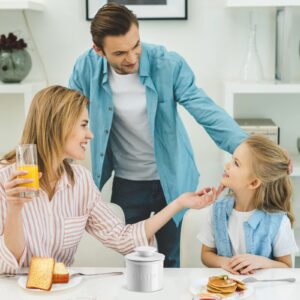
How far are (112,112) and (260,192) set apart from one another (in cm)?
69

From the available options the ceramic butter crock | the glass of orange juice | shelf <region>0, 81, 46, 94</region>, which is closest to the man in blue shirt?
shelf <region>0, 81, 46, 94</region>

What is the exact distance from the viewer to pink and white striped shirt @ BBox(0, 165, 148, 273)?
1.94m

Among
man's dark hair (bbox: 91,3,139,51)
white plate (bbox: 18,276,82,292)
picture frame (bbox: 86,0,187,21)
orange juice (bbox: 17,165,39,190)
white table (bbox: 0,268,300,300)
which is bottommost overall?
white table (bbox: 0,268,300,300)

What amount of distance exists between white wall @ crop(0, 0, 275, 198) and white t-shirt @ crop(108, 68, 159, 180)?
70 centimetres

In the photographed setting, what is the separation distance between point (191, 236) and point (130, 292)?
0.53 metres

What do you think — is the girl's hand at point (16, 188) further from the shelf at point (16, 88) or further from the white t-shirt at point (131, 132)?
the shelf at point (16, 88)

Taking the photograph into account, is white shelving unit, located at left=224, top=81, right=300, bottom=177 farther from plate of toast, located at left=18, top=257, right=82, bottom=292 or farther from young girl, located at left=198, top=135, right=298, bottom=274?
plate of toast, located at left=18, top=257, right=82, bottom=292

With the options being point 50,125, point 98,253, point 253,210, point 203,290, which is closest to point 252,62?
point 253,210

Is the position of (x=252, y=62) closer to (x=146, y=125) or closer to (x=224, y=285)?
(x=146, y=125)

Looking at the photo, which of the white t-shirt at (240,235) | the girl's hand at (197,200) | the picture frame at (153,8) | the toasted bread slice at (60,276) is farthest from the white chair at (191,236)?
the picture frame at (153,8)

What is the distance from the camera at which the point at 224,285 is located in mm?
1669

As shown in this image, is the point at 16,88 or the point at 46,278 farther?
the point at 16,88

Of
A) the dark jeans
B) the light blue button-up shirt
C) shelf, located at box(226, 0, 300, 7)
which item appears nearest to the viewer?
the light blue button-up shirt

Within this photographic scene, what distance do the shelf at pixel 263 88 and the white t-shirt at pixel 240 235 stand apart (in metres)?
0.97
